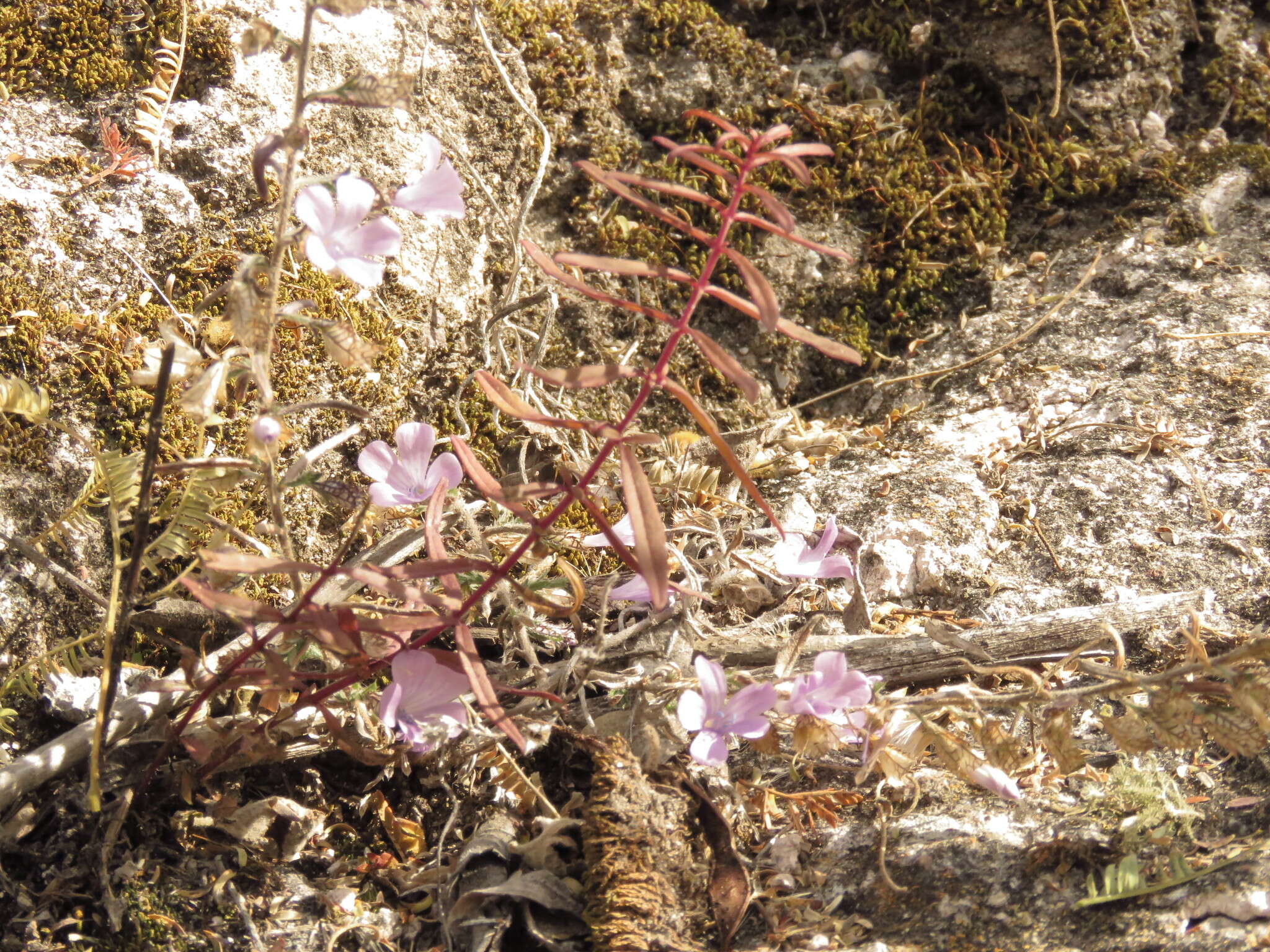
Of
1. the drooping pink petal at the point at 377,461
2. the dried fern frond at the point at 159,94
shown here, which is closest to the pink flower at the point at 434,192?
the drooping pink petal at the point at 377,461

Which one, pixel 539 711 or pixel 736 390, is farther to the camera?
pixel 736 390

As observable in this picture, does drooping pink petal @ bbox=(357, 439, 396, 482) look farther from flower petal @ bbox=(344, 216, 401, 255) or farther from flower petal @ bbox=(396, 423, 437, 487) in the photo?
flower petal @ bbox=(344, 216, 401, 255)

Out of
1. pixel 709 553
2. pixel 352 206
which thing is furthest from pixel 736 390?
pixel 352 206

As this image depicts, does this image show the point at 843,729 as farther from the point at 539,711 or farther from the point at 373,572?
the point at 373,572

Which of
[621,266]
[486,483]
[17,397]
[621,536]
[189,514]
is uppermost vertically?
[621,266]

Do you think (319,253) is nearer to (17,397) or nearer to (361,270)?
(361,270)

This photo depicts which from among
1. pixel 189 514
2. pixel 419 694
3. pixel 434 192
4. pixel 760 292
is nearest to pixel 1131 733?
pixel 760 292
